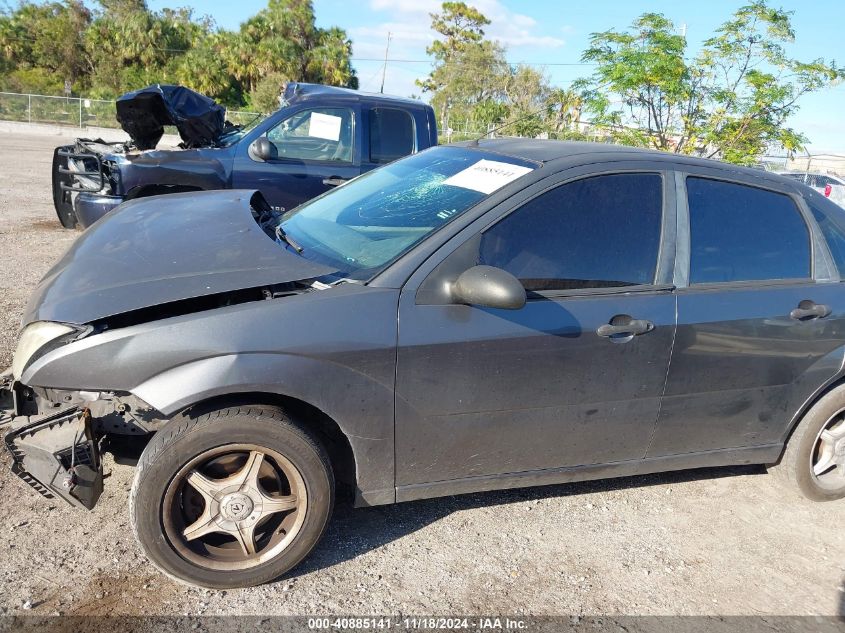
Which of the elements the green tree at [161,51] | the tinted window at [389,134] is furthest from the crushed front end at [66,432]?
the green tree at [161,51]

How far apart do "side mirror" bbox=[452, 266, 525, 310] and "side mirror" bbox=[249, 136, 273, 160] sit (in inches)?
170

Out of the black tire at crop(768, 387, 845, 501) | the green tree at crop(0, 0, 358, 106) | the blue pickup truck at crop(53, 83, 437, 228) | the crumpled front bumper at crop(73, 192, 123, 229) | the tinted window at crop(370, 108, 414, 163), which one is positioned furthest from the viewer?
the green tree at crop(0, 0, 358, 106)

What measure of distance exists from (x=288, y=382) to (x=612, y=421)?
1512 millimetres

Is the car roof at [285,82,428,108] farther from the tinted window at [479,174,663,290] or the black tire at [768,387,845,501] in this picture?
the black tire at [768,387,845,501]

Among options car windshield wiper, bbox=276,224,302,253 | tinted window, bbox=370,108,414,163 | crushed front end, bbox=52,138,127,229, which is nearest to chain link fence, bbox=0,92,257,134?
crushed front end, bbox=52,138,127,229

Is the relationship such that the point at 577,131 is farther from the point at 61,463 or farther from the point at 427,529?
the point at 61,463

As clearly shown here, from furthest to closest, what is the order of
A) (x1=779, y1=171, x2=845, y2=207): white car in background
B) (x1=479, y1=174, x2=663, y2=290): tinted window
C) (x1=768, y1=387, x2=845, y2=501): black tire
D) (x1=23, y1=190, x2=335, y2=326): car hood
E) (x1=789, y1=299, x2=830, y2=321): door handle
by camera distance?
(x1=779, y1=171, x2=845, y2=207): white car in background → (x1=768, y1=387, x2=845, y2=501): black tire → (x1=789, y1=299, x2=830, y2=321): door handle → (x1=479, y1=174, x2=663, y2=290): tinted window → (x1=23, y1=190, x2=335, y2=326): car hood

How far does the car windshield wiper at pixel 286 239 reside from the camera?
321cm

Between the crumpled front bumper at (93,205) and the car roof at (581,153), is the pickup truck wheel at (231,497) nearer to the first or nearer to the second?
the car roof at (581,153)

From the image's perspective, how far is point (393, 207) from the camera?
3357 millimetres

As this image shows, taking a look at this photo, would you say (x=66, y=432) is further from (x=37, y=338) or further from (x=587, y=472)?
(x=587, y=472)

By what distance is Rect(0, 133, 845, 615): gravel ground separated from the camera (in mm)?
2680

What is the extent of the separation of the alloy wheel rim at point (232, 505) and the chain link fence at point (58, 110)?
27855 mm

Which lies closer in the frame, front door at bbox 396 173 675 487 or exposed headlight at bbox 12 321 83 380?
exposed headlight at bbox 12 321 83 380
